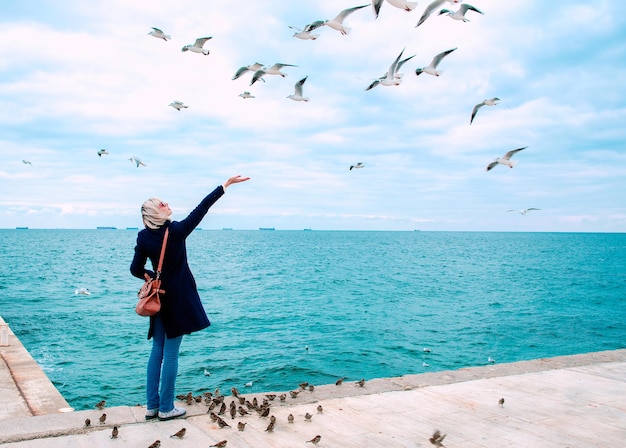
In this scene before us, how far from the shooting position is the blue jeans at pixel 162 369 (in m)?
5.43

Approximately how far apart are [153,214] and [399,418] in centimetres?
344

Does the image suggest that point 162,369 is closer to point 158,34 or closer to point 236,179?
point 236,179

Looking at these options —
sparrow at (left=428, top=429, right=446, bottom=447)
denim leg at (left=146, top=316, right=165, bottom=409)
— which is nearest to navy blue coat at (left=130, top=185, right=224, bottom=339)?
denim leg at (left=146, top=316, right=165, bottom=409)

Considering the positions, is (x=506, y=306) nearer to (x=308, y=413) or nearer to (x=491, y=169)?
(x=491, y=169)

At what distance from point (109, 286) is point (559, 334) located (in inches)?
1282

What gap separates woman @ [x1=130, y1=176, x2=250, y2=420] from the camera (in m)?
5.24

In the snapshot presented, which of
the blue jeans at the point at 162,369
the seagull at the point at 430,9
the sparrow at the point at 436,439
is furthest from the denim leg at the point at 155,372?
the seagull at the point at 430,9

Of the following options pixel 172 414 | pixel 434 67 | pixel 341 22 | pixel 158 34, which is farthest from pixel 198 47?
pixel 172 414

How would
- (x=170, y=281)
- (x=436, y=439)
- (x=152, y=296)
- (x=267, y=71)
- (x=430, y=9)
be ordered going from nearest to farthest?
(x=436, y=439)
(x=152, y=296)
(x=170, y=281)
(x=430, y=9)
(x=267, y=71)

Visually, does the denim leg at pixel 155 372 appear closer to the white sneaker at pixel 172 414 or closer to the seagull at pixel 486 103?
the white sneaker at pixel 172 414

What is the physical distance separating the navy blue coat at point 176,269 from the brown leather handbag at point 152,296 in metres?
0.05

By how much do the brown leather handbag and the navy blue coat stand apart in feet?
0.17

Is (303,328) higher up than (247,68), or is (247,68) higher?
(247,68)

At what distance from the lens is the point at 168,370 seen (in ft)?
17.9
